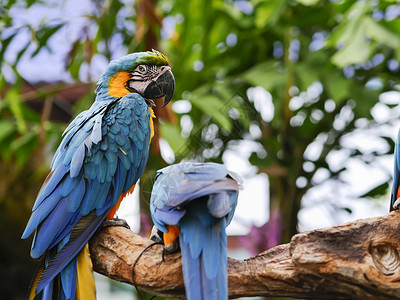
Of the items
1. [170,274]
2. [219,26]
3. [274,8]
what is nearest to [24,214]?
[219,26]

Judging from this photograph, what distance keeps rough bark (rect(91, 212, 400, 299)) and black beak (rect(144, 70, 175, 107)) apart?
277 millimetres

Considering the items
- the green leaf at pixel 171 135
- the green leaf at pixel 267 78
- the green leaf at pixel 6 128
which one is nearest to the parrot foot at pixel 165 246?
the green leaf at pixel 171 135

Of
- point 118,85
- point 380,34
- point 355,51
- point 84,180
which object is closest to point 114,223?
point 84,180

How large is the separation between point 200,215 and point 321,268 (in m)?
0.18

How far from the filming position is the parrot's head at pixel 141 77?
0.71m

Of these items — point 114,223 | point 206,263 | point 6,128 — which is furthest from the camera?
point 6,128

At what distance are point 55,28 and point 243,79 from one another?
2.10 ft

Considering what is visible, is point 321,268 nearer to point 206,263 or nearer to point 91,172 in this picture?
point 206,263

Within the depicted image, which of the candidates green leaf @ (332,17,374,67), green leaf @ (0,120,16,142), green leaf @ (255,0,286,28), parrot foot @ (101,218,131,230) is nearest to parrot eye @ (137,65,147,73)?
parrot foot @ (101,218,131,230)

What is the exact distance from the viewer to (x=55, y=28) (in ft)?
4.58

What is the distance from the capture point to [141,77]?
0.73m

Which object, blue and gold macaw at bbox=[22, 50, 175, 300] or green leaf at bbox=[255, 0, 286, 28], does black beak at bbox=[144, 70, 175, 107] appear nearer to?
blue and gold macaw at bbox=[22, 50, 175, 300]

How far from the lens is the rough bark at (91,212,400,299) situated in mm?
535

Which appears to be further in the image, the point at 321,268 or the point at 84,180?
the point at 84,180
